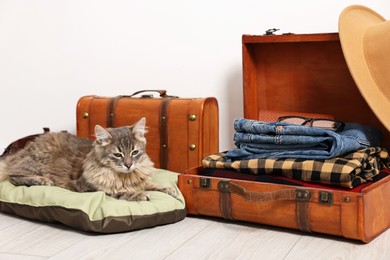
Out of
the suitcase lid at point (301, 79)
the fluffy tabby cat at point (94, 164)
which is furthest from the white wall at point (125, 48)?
the fluffy tabby cat at point (94, 164)

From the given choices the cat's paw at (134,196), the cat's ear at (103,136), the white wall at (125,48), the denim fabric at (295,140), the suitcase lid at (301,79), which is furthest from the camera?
the white wall at (125,48)

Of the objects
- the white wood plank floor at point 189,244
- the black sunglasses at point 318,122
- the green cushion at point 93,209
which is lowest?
the white wood plank floor at point 189,244

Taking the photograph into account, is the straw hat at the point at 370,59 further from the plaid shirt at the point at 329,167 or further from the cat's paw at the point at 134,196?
the cat's paw at the point at 134,196

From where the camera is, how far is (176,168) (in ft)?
9.04

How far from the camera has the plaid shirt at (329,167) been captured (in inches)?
81.7

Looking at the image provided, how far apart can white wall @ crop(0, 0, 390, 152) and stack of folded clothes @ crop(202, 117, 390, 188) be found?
2.09 feet

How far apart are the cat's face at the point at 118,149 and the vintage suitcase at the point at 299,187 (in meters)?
0.22

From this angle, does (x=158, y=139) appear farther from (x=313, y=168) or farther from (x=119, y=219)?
(x=313, y=168)

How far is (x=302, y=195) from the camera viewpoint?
2.07 m

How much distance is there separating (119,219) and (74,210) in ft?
0.58

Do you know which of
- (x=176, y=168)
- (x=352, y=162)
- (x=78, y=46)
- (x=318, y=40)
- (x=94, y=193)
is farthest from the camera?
(x=78, y=46)

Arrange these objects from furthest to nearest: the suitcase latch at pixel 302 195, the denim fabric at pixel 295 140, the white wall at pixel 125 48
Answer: the white wall at pixel 125 48
the denim fabric at pixel 295 140
the suitcase latch at pixel 302 195

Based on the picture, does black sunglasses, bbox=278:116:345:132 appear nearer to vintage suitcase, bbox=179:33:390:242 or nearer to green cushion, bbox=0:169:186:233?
vintage suitcase, bbox=179:33:390:242

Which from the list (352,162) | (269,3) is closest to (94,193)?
(352,162)
